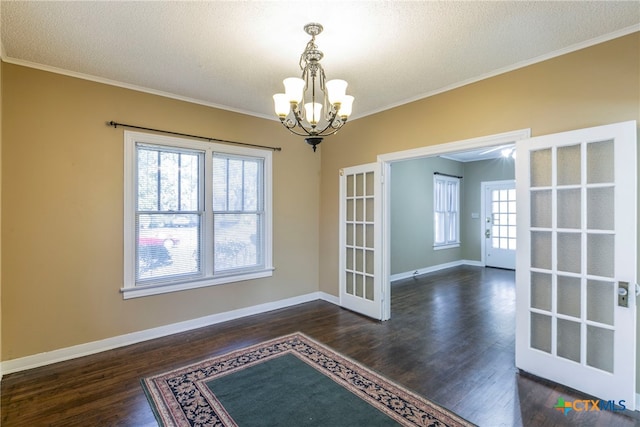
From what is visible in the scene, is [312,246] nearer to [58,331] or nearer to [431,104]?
[431,104]

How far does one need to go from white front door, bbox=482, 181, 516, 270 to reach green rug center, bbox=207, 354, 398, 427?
674 cm

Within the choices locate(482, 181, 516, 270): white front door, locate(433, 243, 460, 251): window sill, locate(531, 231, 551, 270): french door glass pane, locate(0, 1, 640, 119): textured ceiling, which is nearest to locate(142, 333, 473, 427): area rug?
locate(531, 231, 551, 270): french door glass pane

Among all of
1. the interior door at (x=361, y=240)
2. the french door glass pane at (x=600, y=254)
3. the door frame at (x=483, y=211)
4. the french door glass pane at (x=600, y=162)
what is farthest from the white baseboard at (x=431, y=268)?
the french door glass pane at (x=600, y=162)

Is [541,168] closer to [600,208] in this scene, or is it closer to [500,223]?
[600,208]

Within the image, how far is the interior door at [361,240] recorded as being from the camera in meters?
4.15

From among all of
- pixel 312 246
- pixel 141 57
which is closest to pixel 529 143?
pixel 312 246

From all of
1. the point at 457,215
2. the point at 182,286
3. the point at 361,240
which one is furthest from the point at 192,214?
the point at 457,215

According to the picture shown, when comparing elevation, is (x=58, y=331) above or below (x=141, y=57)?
below

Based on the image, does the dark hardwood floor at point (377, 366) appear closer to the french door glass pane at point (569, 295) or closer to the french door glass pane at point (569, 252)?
the french door glass pane at point (569, 295)

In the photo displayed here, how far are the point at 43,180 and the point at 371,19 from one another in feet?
11.1

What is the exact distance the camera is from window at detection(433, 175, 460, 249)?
25.0ft

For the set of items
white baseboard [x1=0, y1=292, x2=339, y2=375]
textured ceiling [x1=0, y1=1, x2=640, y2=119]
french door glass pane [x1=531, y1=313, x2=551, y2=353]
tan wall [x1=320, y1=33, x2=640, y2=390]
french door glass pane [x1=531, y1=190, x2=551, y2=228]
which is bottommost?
white baseboard [x1=0, y1=292, x2=339, y2=375]

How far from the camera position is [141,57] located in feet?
9.11

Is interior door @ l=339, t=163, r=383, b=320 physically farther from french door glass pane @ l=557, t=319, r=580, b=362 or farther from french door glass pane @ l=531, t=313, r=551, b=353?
french door glass pane @ l=557, t=319, r=580, b=362
